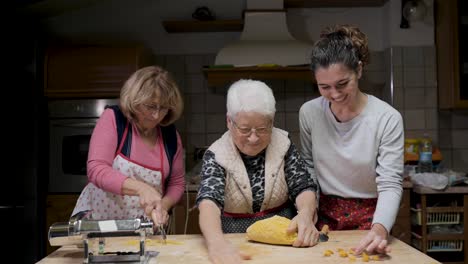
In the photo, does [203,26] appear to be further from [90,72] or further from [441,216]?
[441,216]

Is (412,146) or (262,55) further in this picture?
(412,146)

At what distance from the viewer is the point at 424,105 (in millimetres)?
3486

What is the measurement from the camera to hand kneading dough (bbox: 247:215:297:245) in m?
1.29

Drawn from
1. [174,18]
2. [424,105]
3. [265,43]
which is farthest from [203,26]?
[424,105]

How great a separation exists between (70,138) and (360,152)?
2.31m

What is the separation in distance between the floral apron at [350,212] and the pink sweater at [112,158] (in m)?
0.53

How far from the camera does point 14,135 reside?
2809 mm

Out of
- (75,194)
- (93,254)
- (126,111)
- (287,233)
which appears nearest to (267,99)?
(287,233)

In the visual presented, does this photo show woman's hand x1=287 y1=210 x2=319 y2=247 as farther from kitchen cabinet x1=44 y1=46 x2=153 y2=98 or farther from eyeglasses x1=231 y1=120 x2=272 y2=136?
kitchen cabinet x1=44 y1=46 x2=153 y2=98

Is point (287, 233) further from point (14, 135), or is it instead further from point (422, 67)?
point (422, 67)

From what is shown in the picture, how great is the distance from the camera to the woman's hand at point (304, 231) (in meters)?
1.28

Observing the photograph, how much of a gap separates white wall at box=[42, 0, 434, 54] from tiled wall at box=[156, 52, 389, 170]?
94mm

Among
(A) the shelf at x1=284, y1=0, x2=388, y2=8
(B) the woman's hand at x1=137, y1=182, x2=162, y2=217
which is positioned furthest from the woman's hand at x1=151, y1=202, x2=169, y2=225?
(A) the shelf at x1=284, y1=0, x2=388, y2=8

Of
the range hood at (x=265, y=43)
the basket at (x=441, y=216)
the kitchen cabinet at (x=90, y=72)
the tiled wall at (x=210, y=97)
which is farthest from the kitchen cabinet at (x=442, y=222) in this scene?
the kitchen cabinet at (x=90, y=72)
